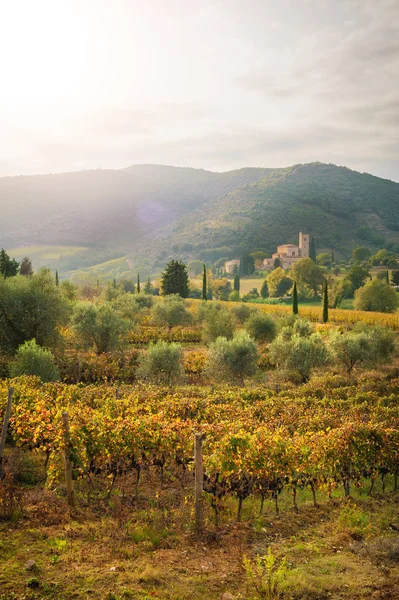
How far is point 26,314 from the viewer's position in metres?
28.5

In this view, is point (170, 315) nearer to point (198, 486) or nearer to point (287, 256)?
point (198, 486)

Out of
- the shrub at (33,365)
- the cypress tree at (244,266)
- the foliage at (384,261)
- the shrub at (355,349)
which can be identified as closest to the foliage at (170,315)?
the shrub at (355,349)

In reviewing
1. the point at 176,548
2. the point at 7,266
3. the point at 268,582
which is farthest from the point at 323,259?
the point at 268,582

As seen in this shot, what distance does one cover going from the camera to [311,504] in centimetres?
1104

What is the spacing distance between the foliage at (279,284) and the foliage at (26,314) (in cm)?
7976

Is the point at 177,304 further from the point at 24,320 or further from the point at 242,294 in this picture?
the point at 242,294

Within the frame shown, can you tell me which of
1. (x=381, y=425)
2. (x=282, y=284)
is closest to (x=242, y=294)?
(x=282, y=284)

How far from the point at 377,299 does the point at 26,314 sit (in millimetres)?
56993

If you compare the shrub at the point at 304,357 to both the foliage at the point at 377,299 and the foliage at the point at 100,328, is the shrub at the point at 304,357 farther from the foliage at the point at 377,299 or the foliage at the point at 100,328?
the foliage at the point at 377,299

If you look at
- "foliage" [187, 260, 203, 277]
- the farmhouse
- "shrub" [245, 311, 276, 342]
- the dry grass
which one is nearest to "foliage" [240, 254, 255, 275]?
the farmhouse

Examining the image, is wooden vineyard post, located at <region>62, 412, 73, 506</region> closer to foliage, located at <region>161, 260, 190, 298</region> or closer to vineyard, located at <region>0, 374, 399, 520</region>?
vineyard, located at <region>0, 374, 399, 520</region>

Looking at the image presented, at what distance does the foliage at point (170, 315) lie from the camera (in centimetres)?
5152

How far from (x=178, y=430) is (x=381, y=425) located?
17.6ft

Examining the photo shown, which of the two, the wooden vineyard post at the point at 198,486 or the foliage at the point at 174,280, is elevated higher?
the foliage at the point at 174,280
